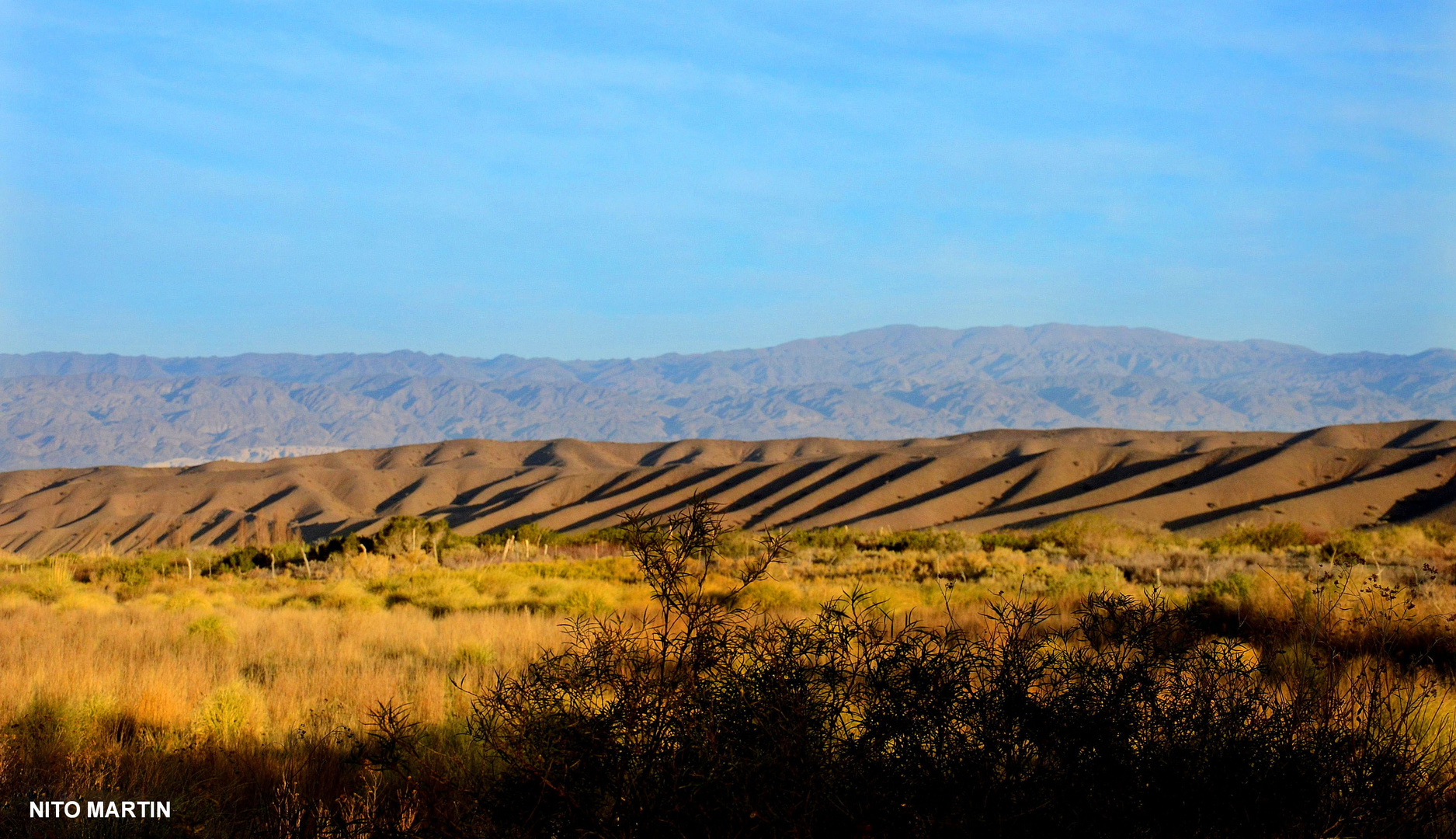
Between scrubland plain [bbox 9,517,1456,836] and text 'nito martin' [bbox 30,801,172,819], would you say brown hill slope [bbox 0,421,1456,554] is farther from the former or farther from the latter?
text 'nito martin' [bbox 30,801,172,819]

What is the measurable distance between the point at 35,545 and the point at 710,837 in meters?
104

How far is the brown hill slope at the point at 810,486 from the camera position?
215ft

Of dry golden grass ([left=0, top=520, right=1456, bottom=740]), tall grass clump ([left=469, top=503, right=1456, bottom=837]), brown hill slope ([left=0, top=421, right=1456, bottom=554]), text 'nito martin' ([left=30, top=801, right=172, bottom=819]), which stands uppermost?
tall grass clump ([left=469, top=503, right=1456, bottom=837])

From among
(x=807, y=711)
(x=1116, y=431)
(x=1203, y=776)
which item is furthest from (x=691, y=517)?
(x=1116, y=431)

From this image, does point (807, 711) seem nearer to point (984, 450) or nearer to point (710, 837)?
point (710, 837)

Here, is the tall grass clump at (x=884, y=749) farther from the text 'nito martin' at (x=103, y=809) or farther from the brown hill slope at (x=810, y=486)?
the brown hill slope at (x=810, y=486)

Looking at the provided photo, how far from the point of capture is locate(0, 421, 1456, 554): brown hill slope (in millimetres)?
65500

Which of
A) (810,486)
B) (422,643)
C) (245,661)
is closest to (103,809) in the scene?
(245,661)

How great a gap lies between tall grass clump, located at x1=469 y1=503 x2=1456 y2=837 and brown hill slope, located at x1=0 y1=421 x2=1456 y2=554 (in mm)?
Answer: 49740

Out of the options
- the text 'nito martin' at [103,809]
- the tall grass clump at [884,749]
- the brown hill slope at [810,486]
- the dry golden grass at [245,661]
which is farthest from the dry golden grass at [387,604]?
the brown hill slope at [810,486]

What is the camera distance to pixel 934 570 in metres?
26.2

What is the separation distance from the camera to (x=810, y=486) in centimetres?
8888

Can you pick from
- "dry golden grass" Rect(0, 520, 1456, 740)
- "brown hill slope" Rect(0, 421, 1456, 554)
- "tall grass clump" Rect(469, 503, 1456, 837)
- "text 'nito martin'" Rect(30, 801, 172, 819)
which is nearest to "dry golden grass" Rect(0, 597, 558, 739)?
"dry golden grass" Rect(0, 520, 1456, 740)

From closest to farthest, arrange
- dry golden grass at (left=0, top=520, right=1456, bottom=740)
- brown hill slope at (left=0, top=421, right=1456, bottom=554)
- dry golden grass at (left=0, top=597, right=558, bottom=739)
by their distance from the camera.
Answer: dry golden grass at (left=0, top=597, right=558, bottom=739) → dry golden grass at (left=0, top=520, right=1456, bottom=740) → brown hill slope at (left=0, top=421, right=1456, bottom=554)
